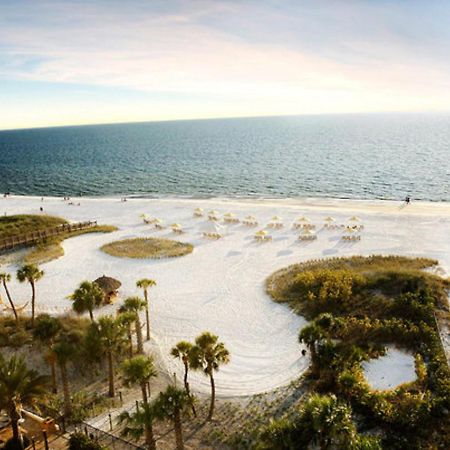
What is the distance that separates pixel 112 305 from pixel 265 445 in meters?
18.3

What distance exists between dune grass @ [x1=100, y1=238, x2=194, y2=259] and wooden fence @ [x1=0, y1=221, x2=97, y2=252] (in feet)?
25.9

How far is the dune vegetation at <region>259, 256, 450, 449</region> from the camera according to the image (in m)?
14.0

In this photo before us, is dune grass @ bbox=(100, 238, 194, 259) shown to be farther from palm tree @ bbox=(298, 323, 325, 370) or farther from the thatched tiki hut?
palm tree @ bbox=(298, 323, 325, 370)

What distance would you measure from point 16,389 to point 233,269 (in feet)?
73.8

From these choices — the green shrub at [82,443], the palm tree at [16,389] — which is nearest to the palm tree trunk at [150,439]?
the green shrub at [82,443]

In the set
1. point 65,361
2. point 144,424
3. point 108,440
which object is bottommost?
point 108,440

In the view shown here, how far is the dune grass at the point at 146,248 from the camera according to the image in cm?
4019

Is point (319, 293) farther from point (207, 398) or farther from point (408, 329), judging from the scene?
point (207, 398)

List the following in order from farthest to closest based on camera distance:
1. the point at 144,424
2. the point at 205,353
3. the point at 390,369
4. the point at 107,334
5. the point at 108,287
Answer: the point at 108,287, the point at 390,369, the point at 107,334, the point at 205,353, the point at 144,424

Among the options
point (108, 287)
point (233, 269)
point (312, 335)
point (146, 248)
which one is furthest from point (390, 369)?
point (146, 248)

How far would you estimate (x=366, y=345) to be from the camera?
76.7 ft

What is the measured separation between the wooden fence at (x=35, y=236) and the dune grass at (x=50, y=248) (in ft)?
2.90

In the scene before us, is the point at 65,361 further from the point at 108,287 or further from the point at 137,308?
the point at 108,287

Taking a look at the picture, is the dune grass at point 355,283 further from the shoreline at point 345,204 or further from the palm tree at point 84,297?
the shoreline at point 345,204
